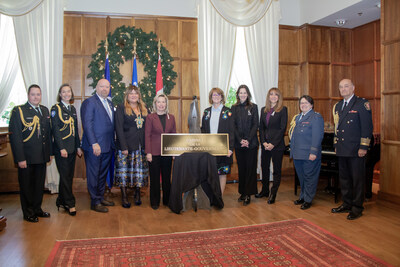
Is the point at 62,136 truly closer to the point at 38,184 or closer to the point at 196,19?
the point at 38,184

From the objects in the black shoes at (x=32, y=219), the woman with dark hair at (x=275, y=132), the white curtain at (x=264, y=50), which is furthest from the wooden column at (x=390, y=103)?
the black shoes at (x=32, y=219)

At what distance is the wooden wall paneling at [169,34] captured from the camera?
5.74 metres

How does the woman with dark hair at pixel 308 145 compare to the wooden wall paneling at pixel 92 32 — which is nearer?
the woman with dark hair at pixel 308 145

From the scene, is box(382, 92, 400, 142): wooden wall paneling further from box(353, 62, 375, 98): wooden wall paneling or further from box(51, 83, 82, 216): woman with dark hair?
box(51, 83, 82, 216): woman with dark hair

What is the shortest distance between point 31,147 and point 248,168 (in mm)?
2746

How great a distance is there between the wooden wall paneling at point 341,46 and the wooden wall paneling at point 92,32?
14.7ft

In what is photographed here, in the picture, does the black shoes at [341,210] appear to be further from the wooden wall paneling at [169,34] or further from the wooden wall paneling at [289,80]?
the wooden wall paneling at [169,34]

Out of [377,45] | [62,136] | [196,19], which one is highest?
[196,19]

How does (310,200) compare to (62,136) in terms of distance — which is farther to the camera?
(310,200)

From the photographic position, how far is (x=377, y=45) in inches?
235

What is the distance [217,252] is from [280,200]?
212 cm

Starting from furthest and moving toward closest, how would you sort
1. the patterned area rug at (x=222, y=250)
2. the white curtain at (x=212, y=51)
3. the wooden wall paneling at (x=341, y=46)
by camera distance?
the wooden wall paneling at (x=341, y=46) → the white curtain at (x=212, y=51) → the patterned area rug at (x=222, y=250)

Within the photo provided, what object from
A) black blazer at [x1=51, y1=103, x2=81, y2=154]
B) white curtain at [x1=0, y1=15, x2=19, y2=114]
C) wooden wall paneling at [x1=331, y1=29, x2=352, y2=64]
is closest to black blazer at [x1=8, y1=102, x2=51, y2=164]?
black blazer at [x1=51, y1=103, x2=81, y2=154]

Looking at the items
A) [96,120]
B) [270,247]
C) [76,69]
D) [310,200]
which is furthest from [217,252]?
[76,69]
